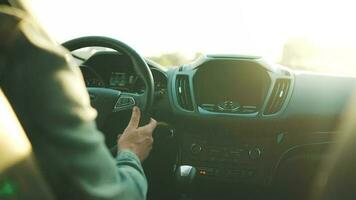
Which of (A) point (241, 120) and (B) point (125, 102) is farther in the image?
(A) point (241, 120)

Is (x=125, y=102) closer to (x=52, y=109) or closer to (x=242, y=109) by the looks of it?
(x=242, y=109)

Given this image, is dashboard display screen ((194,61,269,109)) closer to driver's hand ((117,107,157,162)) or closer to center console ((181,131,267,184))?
center console ((181,131,267,184))

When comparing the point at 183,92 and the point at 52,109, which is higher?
the point at 52,109

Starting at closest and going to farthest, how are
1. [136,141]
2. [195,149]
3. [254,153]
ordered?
1. [136,141]
2. [254,153]
3. [195,149]

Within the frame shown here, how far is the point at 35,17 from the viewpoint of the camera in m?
1.48

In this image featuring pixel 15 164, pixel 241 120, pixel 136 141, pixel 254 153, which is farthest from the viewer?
pixel 254 153

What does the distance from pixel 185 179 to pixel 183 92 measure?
66cm

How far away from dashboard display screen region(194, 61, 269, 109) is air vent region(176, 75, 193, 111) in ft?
0.21

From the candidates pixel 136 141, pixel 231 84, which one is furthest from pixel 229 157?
pixel 136 141

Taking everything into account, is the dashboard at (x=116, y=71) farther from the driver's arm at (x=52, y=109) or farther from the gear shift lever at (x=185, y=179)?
the driver's arm at (x=52, y=109)

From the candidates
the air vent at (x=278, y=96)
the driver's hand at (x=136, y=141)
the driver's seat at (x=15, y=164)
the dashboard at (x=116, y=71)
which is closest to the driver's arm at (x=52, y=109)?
the driver's seat at (x=15, y=164)

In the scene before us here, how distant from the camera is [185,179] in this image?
4957mm

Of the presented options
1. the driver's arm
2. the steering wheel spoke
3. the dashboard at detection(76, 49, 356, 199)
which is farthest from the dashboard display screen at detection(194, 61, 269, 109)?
the driver's arm

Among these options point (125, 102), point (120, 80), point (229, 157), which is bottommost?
point (229, 157)
